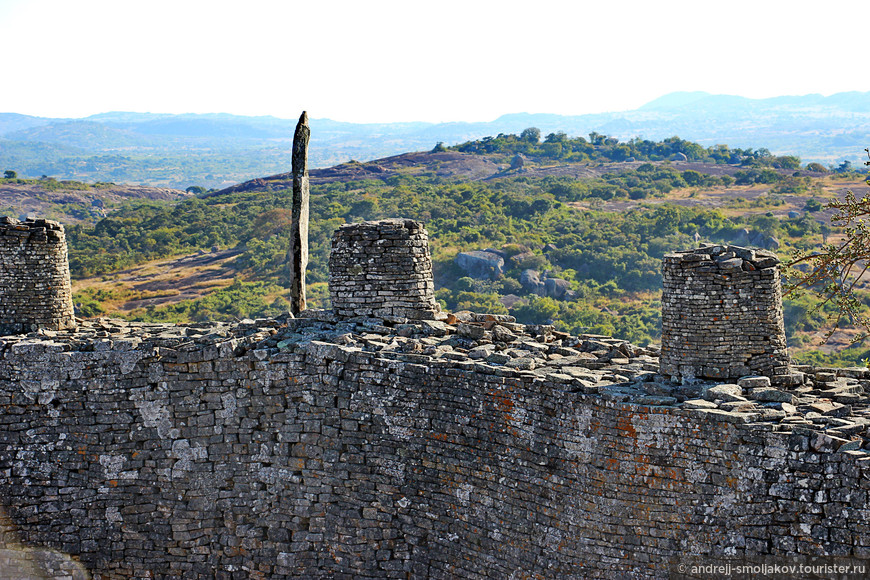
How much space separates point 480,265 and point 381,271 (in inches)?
995

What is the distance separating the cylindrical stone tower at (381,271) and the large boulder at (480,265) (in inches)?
966

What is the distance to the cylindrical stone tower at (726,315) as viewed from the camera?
25.8ft

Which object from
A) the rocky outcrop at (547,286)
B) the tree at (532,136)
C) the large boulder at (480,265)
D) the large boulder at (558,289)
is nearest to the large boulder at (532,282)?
A: the rocky outcrop at (547,286)

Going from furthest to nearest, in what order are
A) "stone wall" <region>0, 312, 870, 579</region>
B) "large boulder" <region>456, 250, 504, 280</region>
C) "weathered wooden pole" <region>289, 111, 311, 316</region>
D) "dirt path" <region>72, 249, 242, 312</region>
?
1. "dirt path" <region>72, 249, 242, 312</region>
2. "large boulder" <region>456, 250, 504, 280</region>
3. "weathered wooden pole" <region>289, 111, 311, 316</region>
4. "stone wall" <region>0, 312, 870, 579</region>

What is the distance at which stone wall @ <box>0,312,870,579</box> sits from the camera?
24.0ft

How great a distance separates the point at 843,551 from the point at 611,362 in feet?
9.67

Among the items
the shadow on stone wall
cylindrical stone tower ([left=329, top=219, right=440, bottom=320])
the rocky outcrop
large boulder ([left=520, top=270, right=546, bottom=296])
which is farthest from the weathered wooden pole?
large boulder ([left=520, top=270, right=546, bottom=296])

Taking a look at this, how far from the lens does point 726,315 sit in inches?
311

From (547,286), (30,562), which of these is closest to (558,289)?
(547,286)

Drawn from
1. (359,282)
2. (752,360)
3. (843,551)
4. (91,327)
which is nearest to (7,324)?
(91,327)

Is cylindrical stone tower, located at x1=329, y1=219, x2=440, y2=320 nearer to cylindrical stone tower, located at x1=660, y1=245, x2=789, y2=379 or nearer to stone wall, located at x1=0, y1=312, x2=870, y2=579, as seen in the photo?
stone wall, located at x1=0, y1=312, x2=870, y2=579

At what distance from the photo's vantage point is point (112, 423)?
30.3ft

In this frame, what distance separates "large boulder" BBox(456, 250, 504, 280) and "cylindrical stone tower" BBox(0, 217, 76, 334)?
24.8 m

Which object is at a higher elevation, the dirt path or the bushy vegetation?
the bushy vegetation
